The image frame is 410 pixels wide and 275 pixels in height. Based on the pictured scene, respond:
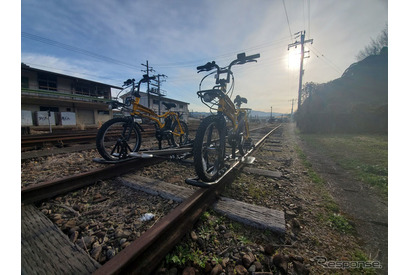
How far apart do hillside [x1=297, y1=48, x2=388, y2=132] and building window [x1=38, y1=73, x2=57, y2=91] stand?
29.6 meters

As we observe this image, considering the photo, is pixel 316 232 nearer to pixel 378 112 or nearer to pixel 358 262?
pixel 358 262

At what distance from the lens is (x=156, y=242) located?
1226 mm

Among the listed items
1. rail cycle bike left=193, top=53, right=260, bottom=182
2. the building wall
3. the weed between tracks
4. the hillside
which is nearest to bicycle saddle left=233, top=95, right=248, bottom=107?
rail cycle bike left=193, top=53, right=260, bottom=182

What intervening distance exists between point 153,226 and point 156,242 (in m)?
0.12

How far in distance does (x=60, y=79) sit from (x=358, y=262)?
29.7 meters

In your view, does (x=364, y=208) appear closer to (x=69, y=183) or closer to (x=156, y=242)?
(x=156, y=242)

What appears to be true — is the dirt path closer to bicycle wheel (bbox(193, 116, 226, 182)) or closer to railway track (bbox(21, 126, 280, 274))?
railway track (bbox(21, 126, 280, 274))

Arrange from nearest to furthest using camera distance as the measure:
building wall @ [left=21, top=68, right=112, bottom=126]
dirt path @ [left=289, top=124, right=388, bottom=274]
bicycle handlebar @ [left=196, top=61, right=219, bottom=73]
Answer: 1. dirt path @ [left=289, top=124, right=388, bottom=274]
2. bicycle handlebar @ [left=196, top=61, right=219, bottom=73]
3. building wall @ [left=21, top=68, right=112, bottom=126]

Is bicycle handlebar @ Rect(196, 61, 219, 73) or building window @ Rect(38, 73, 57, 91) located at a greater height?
building window @ Rect(38, 73, 57, 91)

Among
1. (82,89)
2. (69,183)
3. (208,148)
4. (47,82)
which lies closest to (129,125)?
(69,183)

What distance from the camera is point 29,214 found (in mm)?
1640

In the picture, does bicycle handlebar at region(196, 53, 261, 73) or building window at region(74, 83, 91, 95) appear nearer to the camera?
bicycle handlebar at region(196, 53, 261, 73)

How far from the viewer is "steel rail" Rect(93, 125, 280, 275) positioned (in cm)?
96

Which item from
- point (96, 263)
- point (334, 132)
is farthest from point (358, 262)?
point (334, 132)
